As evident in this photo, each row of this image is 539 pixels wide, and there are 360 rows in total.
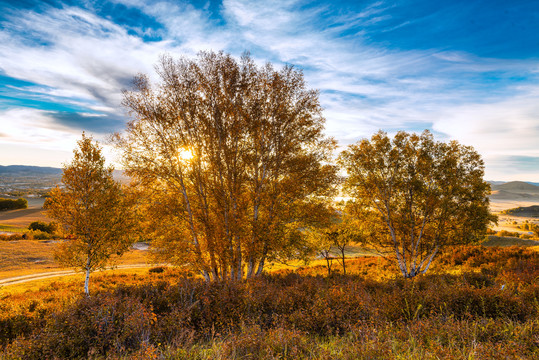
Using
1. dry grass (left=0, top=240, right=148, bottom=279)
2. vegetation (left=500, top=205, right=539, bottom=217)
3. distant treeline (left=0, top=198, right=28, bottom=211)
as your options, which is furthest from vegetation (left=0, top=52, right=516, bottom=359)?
distant treeline (left=0, top=198, right=28, bottom=211)

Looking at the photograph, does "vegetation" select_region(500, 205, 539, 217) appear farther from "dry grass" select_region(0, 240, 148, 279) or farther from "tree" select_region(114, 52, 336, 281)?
"dry grass" select_region(0, 240, 148, 279)

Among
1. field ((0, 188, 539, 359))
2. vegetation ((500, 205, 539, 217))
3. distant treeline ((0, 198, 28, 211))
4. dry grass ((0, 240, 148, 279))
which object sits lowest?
dry grass ((0, 240, 148, 279))

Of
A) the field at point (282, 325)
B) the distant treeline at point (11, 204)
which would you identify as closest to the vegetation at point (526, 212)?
the field at point (282, 325)

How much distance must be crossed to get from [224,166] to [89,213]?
11.5 metres

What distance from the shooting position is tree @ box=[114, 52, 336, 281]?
17.1m

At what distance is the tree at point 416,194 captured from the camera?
81.4 feet

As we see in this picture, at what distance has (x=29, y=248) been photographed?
5006 cm

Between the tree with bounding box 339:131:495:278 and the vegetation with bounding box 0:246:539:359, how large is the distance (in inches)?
640

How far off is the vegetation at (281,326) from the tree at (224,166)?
4819mm

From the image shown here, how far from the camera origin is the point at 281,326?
7.54 meters

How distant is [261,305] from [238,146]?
434 inches

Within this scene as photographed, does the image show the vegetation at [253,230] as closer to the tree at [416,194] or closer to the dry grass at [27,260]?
the tree at [416,194]

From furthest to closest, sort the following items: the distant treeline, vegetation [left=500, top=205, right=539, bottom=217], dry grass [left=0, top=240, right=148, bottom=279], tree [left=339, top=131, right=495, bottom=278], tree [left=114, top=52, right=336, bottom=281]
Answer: the distant treeline < vegetation [left=500, top=205, right=539, bottom=217] < dry grass [left=0, top=240, right=148, bottom=279] < tree [left=339, top=131, right=495, bottom=278] < tree [left=114, top=52, right=336, bottom=281]

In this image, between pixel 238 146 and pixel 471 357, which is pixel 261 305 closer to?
pixel 471 357
